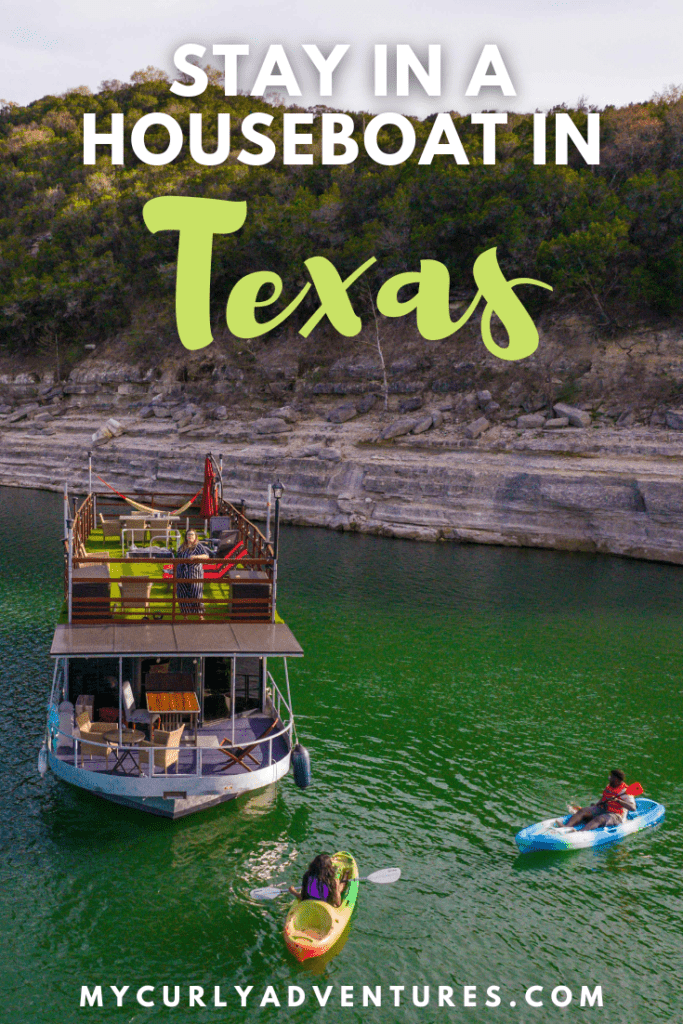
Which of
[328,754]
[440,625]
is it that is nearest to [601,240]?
[440,625]

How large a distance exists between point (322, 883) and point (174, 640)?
585 centimetres

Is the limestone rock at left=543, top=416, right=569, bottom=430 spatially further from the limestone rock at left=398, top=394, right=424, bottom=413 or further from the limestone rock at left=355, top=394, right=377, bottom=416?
the limestone rock at left=355, top=394, right=377, bottom=416

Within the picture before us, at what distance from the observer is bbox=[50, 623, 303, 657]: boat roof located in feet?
53.4

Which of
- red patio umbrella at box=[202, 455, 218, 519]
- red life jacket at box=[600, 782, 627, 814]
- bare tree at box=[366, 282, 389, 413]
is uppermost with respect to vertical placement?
bare tree at box=[366, 282, 389, 413]

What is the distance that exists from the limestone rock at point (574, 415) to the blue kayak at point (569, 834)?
37184 millimetres

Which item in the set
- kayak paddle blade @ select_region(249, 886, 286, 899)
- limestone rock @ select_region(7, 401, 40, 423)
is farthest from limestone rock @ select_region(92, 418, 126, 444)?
kayak paddle blade @ select_region(249, 886, 286, 899)

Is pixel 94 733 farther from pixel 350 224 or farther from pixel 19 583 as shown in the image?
pixel 350 224

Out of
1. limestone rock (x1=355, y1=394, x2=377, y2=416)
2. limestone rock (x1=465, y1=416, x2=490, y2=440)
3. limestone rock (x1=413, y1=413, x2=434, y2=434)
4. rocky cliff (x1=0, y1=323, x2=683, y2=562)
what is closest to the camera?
rocky cliff (x1=0, y1=323, x2=683, y2=562)

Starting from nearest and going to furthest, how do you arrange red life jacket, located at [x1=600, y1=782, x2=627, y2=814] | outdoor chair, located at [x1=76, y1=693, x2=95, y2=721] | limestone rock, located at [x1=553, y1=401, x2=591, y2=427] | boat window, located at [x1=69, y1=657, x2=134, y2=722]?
red life jacket, located at [x1=600, y1=782, x2=627, y2=814]
outdoor chair, located at [x1=76, y1=693, x2=95, y2=721]
boat window, located at [x1=69, y1=657, x2=134, y2=722]
limestone rock, located at [x1=553, y1=401, x2=591, y2=427]

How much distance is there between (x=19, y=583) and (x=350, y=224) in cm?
5049

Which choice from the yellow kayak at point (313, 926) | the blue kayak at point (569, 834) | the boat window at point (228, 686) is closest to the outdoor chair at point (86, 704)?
the boat window at point (228, 686)

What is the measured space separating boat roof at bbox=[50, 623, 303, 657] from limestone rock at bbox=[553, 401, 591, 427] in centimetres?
3777

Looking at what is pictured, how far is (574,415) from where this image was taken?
169 ft

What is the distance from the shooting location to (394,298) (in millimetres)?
65938
